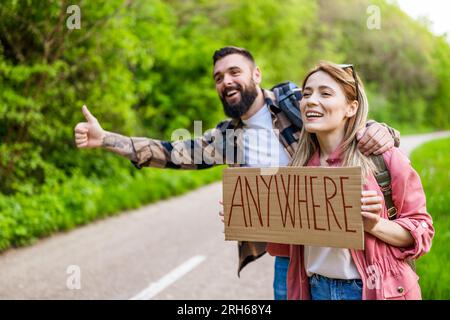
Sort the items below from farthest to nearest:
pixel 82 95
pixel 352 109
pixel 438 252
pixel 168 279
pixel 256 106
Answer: pixel 82 95, pixel 168 279, pixel 438 252, pixel 256 106, pixel 352 109

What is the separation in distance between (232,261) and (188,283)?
1017 mm

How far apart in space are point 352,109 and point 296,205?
1.48 feet

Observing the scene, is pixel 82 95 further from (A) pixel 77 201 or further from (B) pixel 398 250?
(B) pixel 398 250

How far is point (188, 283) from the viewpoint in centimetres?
566

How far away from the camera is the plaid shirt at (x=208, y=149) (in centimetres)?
A: 292

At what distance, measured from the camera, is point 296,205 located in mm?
2078

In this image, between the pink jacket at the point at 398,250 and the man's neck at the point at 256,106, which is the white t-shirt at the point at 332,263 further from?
the man's neck at the point at 256,106

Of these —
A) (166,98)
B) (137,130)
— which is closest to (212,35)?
(166,98)

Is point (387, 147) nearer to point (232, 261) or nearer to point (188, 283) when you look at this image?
point (188, 283)

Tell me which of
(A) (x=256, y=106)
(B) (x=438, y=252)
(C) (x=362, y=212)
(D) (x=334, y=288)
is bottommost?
(B) (x=438, y=252)

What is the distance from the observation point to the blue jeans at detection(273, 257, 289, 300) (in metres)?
2.84

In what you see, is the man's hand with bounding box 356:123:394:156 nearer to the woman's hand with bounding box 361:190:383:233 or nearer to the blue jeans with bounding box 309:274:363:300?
the woman's hand with bounding box 361:190:383:233

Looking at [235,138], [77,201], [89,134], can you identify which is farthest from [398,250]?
[77,201]

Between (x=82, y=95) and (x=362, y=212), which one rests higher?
(x=82, y=95)
